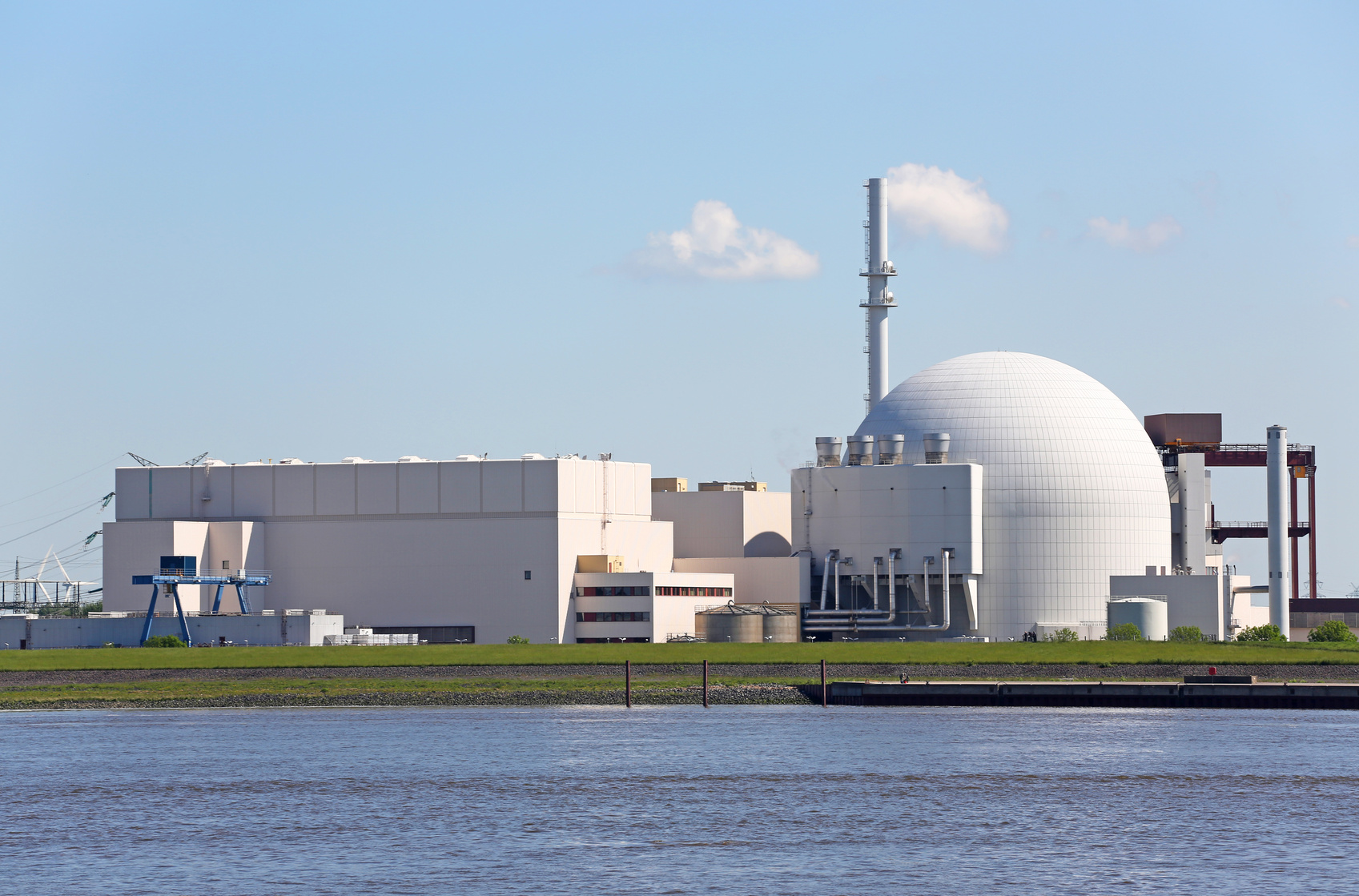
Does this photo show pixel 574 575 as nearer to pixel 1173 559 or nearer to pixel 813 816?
pixel 1173 559

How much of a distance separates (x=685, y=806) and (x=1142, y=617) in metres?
71.7

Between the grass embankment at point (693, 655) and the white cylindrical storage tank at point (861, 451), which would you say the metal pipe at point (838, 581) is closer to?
the white cylindrical storage tank at point (861, 451)

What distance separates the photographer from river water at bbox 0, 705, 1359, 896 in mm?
37531

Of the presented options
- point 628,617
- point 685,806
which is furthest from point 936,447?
point 685,806

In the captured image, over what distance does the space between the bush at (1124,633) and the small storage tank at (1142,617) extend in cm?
67

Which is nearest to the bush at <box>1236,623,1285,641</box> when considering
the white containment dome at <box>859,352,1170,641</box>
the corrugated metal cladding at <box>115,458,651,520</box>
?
→ the white containment dome at <box>859,352,1170,641</box>

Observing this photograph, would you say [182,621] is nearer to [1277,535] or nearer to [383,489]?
[383,489]

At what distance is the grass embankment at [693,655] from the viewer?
96.1 metres

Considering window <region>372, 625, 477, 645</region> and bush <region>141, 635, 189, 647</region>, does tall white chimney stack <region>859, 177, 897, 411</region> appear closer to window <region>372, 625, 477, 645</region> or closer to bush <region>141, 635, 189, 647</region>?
window <region>372, 625, 477, 645</region>

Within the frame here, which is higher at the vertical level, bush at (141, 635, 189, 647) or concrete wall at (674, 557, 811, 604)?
concrete wall at (674, 557, 811, 604)

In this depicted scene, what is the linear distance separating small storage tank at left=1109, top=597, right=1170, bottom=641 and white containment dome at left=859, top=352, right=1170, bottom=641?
6.55 metres

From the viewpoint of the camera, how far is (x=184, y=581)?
115 m

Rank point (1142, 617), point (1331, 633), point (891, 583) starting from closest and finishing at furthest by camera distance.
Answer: point (1142, 617) → point (1331, 633) → point (891, 583)

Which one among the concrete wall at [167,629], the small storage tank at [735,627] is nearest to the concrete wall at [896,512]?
the small storage tank at [735,627]
